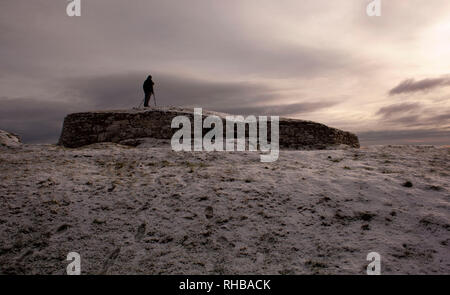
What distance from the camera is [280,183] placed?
21.6 ft

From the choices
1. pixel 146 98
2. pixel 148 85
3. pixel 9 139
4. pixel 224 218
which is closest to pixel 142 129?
pixel 146 98

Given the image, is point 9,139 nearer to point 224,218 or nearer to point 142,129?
point 142,129

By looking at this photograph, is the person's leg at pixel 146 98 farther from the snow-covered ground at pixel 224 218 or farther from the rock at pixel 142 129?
the snow-covered ground at pixel 224 218

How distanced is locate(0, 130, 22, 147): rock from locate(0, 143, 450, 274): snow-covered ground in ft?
10.5

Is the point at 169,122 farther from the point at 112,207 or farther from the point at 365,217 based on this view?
the point at 365,217

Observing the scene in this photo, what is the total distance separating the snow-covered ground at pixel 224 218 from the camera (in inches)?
165

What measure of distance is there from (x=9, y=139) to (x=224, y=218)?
430 inches

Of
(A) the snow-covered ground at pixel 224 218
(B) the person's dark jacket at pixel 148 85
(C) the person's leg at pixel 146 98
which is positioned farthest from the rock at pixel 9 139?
(B) the person's dark jacket at pixel 148 85

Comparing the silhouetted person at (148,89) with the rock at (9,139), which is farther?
the silhouetted person at (148,89)

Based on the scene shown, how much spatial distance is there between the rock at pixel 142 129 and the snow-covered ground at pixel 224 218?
6.21m

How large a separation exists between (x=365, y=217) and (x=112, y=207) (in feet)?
16.5

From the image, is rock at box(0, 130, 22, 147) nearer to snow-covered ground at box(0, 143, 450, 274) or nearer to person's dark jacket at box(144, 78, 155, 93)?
snow-covered ground at box(0, 143, 450, 274)

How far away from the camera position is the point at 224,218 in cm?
523
